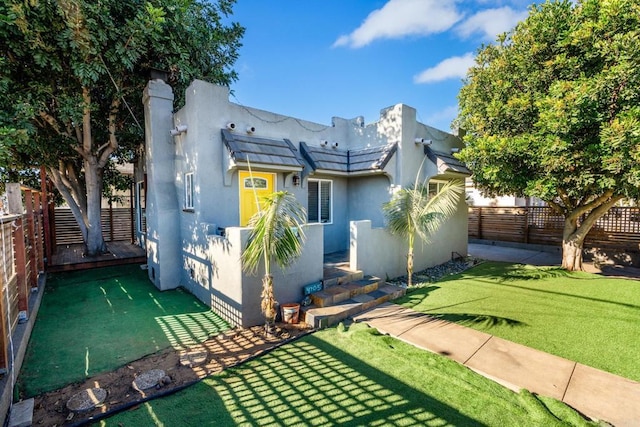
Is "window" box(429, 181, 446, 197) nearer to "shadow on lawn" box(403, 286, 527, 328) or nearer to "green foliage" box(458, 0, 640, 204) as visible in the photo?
"green foliage" box(458, 0, 640, 204)

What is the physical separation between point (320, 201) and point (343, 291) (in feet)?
15.1

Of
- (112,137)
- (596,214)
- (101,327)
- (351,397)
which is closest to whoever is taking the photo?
(351,397)

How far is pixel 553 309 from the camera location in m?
6.79

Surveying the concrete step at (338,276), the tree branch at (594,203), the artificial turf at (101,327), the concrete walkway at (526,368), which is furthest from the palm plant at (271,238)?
the tree branch at (594,203)

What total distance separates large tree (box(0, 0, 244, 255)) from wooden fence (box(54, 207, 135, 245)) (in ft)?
9.13

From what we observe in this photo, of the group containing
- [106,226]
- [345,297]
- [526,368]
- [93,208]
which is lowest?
[526,368]

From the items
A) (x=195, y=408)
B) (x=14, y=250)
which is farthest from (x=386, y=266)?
(x=14, y=250)

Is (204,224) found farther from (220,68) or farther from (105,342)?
(220,68)

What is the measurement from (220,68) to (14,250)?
33.5 ft

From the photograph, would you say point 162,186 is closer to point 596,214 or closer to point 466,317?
point 466,317

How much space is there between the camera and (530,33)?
9055mm

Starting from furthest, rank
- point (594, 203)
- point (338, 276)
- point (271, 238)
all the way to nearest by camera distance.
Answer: point (594, 203), point (338, 276), point (271, 238)

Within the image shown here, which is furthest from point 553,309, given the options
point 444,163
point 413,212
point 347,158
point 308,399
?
point 347,158

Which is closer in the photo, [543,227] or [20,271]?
[20,271]
